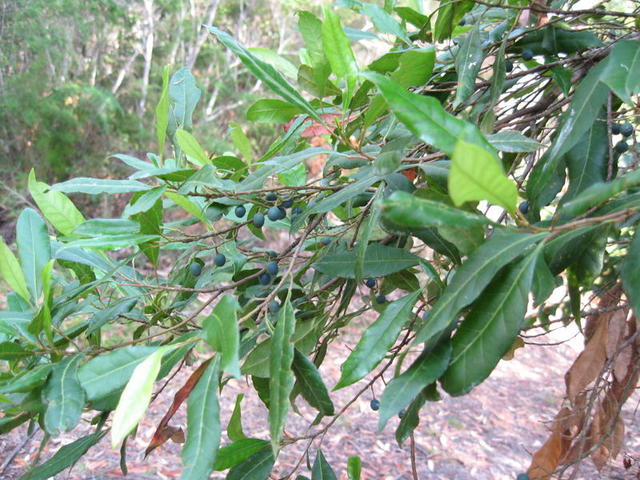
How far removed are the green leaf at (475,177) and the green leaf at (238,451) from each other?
0.55 meters

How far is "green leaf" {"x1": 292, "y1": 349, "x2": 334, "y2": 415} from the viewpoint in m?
0.66

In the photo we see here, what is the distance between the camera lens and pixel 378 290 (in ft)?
3.43

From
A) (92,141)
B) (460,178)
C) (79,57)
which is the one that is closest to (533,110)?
(460,178)

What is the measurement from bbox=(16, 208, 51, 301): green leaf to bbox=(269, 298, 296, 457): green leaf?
37 centimetres

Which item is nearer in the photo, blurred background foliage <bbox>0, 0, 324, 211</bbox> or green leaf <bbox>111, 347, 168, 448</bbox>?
green leaf <bbox>111, 347, 168, 448</bbox>

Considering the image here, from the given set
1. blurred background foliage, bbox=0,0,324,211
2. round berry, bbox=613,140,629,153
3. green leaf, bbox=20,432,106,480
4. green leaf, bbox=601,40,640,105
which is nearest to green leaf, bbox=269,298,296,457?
green leaf, bbox=20,432,106,480

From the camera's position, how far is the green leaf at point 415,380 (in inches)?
21.0

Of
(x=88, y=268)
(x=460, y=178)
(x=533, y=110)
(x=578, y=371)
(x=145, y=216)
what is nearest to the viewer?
(x=460, y=178)

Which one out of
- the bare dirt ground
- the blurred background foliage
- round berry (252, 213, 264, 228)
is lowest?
the bare dirt ground

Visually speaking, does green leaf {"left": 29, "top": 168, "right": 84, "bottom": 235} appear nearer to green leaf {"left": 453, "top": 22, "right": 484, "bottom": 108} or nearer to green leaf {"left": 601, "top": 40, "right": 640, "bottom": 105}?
green leaf {"left": 453, "top": 22, "right": 484, "bottom": 108}

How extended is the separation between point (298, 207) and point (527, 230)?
543mm

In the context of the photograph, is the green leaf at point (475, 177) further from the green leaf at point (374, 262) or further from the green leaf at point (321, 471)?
the green leaf at point (321, 471)

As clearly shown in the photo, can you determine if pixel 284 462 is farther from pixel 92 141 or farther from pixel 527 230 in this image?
pixel 92 141

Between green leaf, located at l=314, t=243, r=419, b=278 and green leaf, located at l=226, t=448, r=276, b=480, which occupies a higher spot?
green leaf, located at l=314, t=243, r=419, b=278
